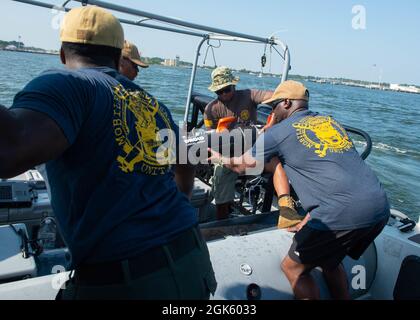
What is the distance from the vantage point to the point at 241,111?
15.2 ft

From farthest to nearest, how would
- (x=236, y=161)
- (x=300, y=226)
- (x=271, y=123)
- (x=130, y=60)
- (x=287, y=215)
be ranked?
(x=271, y=123)
(x=130, y=60)
(x=236, y=161)
(x=287, y=215)
(x=300, y=226)

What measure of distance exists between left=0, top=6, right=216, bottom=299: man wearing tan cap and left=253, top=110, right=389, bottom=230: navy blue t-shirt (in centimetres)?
124

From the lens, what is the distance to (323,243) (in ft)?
7.96

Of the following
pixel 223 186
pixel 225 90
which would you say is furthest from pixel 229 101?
pixel 223 186

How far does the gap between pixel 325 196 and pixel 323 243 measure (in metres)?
0.29

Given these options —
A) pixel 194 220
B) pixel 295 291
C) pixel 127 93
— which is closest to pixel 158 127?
pixel 127 93

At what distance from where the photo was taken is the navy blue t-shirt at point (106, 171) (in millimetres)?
1111

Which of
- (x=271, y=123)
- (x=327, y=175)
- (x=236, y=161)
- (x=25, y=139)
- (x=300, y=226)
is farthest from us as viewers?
(x=271, y=123)

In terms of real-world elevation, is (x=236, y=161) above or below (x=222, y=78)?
below

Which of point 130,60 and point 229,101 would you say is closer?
point 130,60

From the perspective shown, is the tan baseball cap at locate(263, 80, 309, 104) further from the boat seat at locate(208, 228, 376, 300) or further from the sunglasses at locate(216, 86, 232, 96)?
the sunglasses at locate(216, 86, 232, 96)

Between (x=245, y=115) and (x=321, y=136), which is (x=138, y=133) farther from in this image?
(x=245, y=115)

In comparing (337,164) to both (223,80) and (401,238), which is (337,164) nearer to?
(401,238)
